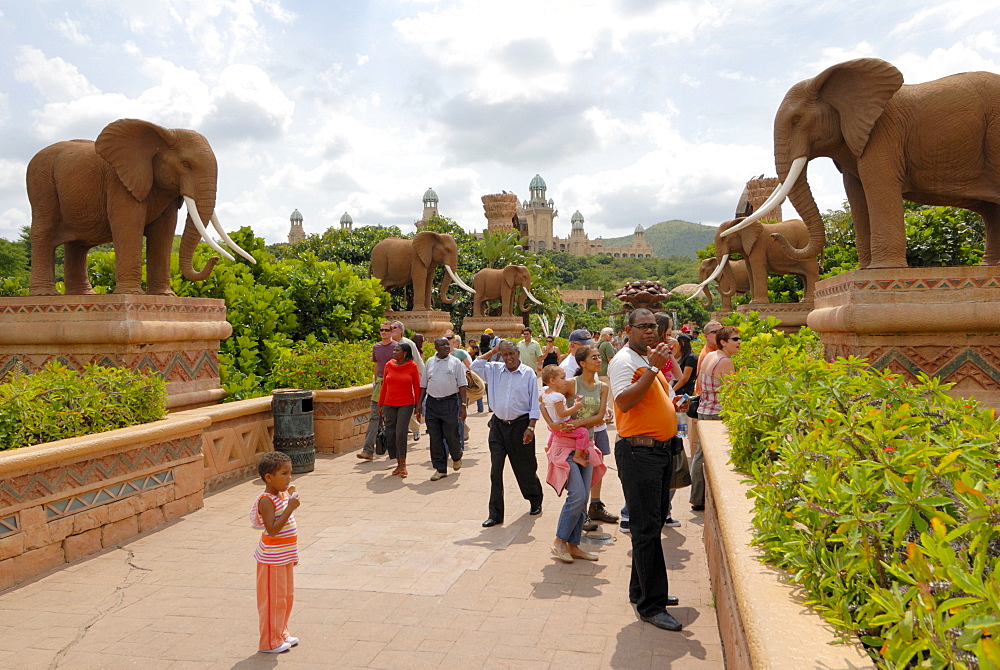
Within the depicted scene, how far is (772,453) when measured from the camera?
4.13 meters

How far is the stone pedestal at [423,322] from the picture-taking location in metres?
15.9

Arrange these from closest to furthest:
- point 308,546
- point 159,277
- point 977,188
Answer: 1. point 308,546
2. point 977,188
3. point 159,277

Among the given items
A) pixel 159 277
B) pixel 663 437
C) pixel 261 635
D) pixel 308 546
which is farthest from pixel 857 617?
pixel 159 277

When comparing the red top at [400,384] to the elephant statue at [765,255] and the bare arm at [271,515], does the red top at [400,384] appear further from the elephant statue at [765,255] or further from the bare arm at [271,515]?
the elephant statue at [765,255]

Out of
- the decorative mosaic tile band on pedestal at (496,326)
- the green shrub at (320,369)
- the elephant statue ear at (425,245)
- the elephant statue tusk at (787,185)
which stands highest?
the elephant statue ear at (425,245)

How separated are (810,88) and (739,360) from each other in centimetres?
262

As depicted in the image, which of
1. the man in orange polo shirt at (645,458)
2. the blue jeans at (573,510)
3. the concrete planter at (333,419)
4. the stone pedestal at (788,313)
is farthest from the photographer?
the stone pedestal at (788,313)

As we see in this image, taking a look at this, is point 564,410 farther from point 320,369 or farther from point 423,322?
point 423,322

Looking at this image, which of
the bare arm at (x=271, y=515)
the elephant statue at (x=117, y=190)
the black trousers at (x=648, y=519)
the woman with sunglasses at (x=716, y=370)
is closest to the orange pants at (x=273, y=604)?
the bare arm at (x=271, y=515)

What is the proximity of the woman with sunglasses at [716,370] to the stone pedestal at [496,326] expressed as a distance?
14404 mm

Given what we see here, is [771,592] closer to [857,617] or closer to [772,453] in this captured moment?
[857,617]

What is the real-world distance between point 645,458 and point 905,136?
13.6 ft

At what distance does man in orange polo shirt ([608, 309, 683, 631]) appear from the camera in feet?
13.3

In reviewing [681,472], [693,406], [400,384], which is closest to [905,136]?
[693,406]
